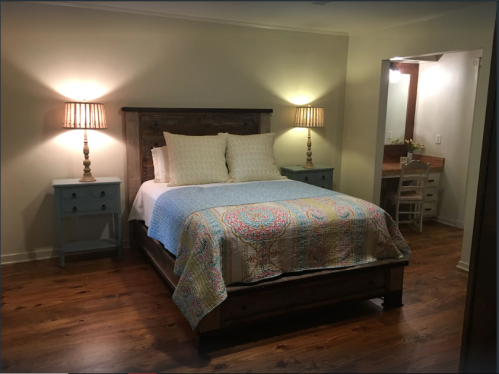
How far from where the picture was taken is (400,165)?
4941 millimetres

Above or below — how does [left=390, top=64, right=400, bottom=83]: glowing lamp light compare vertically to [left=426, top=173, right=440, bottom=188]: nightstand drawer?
above

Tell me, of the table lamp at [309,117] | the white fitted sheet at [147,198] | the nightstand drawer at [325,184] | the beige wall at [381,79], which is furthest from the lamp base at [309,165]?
the white fitted sheet at [147,198]

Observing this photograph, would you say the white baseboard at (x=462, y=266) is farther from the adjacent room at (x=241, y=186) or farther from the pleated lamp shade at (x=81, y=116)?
the pleated lamp shade at (x=81, y=116)

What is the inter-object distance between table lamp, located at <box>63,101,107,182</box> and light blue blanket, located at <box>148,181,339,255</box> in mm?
823

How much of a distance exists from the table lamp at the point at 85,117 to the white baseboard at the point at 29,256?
2.37 ft

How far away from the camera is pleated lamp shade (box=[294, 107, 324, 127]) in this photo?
4.33m

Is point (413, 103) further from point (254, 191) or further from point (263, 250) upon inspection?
point (263, 250)

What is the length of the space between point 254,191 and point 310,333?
1121 mm

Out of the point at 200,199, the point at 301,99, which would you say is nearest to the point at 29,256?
the point at 200,199

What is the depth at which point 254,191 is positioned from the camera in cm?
314

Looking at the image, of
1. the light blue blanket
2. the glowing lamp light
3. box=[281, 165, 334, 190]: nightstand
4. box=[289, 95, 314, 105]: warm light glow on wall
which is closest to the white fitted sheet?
the light blue blanket

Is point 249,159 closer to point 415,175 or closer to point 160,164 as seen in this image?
point 160,164

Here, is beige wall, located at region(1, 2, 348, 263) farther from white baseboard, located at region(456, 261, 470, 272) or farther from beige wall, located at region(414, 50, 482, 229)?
white baseboard, located at region(456, 261, 470, 272)

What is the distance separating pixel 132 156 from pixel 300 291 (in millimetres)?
2042
